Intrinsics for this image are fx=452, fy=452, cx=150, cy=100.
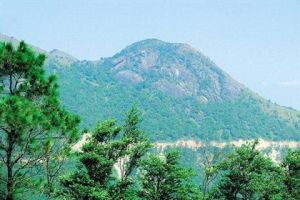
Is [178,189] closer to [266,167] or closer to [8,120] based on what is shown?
[266,167]

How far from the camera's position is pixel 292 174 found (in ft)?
141

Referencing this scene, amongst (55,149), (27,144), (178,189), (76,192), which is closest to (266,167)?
(178,189)

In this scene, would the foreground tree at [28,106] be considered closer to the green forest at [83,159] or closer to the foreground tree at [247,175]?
the green forest at [83,159]

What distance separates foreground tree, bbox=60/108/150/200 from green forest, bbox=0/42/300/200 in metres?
0.08

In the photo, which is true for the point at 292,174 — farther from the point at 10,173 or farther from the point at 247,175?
the point at 10,173

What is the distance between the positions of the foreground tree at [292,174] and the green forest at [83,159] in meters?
0.09

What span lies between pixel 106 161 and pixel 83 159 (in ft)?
5.95

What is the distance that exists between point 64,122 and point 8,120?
3.26m

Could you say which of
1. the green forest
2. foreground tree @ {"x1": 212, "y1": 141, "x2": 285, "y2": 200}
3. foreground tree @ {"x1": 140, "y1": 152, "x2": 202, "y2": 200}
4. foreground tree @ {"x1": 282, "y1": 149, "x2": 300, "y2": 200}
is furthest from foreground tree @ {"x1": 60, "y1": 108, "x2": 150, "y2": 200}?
foreground tree @ {"x1": 282, "y1": 149, "x2": 300, "y2": 200}

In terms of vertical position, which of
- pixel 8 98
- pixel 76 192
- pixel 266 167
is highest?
pixel 8 98

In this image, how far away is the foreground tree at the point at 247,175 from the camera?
41.4 metres

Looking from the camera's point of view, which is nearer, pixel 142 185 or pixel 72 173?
pixel 72 173

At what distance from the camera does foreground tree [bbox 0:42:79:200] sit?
20906 millimetres

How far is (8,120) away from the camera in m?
19.3
